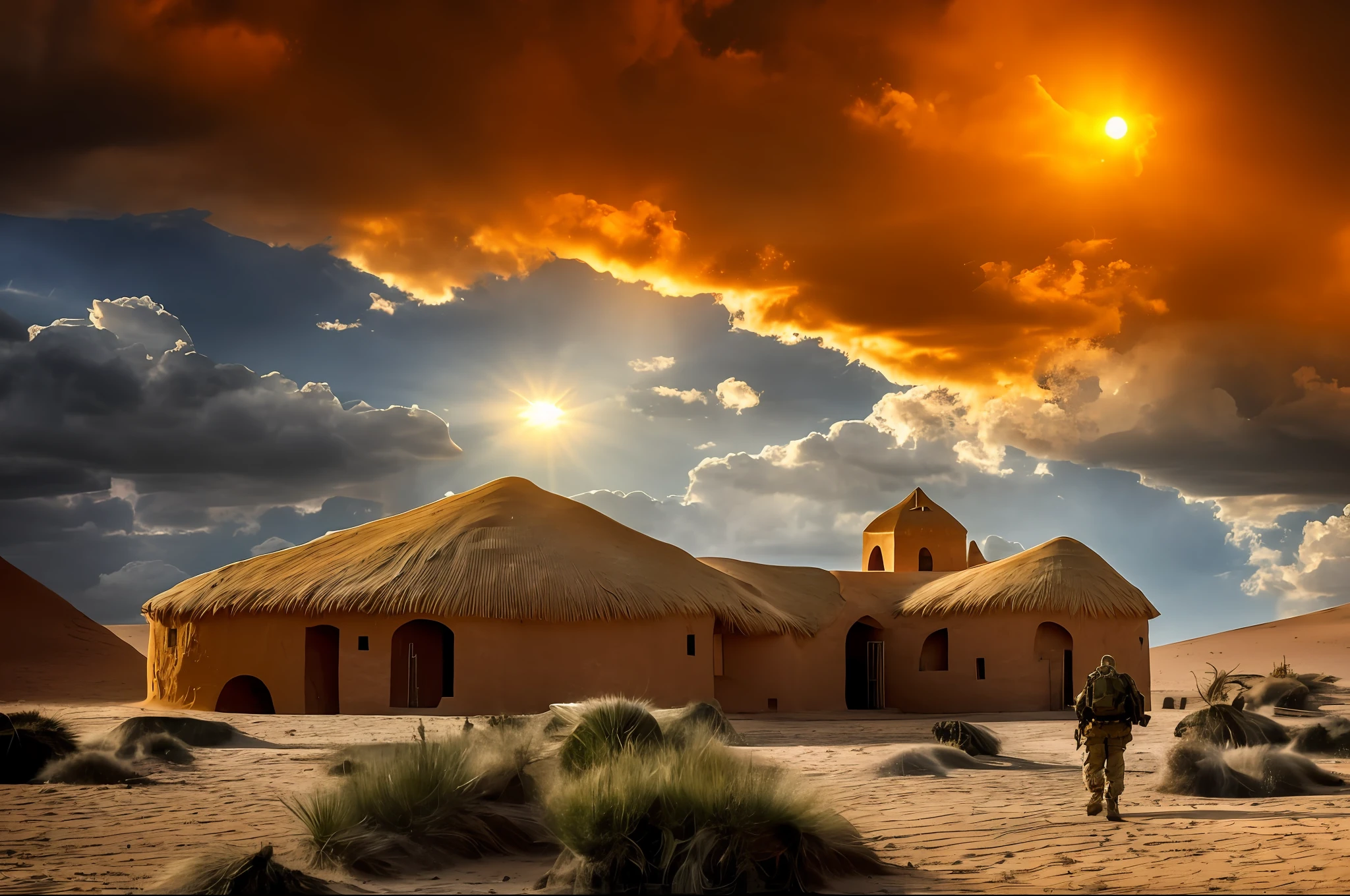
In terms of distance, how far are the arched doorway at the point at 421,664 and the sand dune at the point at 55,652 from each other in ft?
34.0

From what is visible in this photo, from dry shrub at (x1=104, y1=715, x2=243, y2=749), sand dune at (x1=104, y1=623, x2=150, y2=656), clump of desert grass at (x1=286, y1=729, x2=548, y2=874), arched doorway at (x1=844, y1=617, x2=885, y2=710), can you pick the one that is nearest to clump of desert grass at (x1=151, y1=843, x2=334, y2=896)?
clump of desert grass at (x1=286, y1=729, x2=548, y2=874)

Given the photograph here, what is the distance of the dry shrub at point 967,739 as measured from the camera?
13492 mm

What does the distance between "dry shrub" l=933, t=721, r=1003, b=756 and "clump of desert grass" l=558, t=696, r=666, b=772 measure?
493 centimetres

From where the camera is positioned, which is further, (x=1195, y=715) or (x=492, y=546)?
(x=492, y=546)

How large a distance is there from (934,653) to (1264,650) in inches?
844

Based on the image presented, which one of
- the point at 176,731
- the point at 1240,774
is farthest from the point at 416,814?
the point at 176,731

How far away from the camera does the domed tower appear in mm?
33531

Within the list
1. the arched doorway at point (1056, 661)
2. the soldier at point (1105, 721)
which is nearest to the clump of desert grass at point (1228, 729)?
the soldier at point (1105, 721)

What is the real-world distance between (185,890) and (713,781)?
2.71 m

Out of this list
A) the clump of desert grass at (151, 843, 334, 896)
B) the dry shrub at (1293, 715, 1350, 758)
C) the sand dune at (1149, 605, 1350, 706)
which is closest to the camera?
the clump of desert grass at (151, 843, 334, 896)

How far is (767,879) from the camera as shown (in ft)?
20.9

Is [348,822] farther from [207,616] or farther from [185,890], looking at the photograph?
[207,616]

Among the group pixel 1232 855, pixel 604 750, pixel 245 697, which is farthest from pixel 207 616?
pixel 1232 855

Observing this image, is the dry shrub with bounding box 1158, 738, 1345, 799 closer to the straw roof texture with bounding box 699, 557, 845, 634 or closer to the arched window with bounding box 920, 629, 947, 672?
the straw roof texture with bounding box 699, 557, 845, 634
